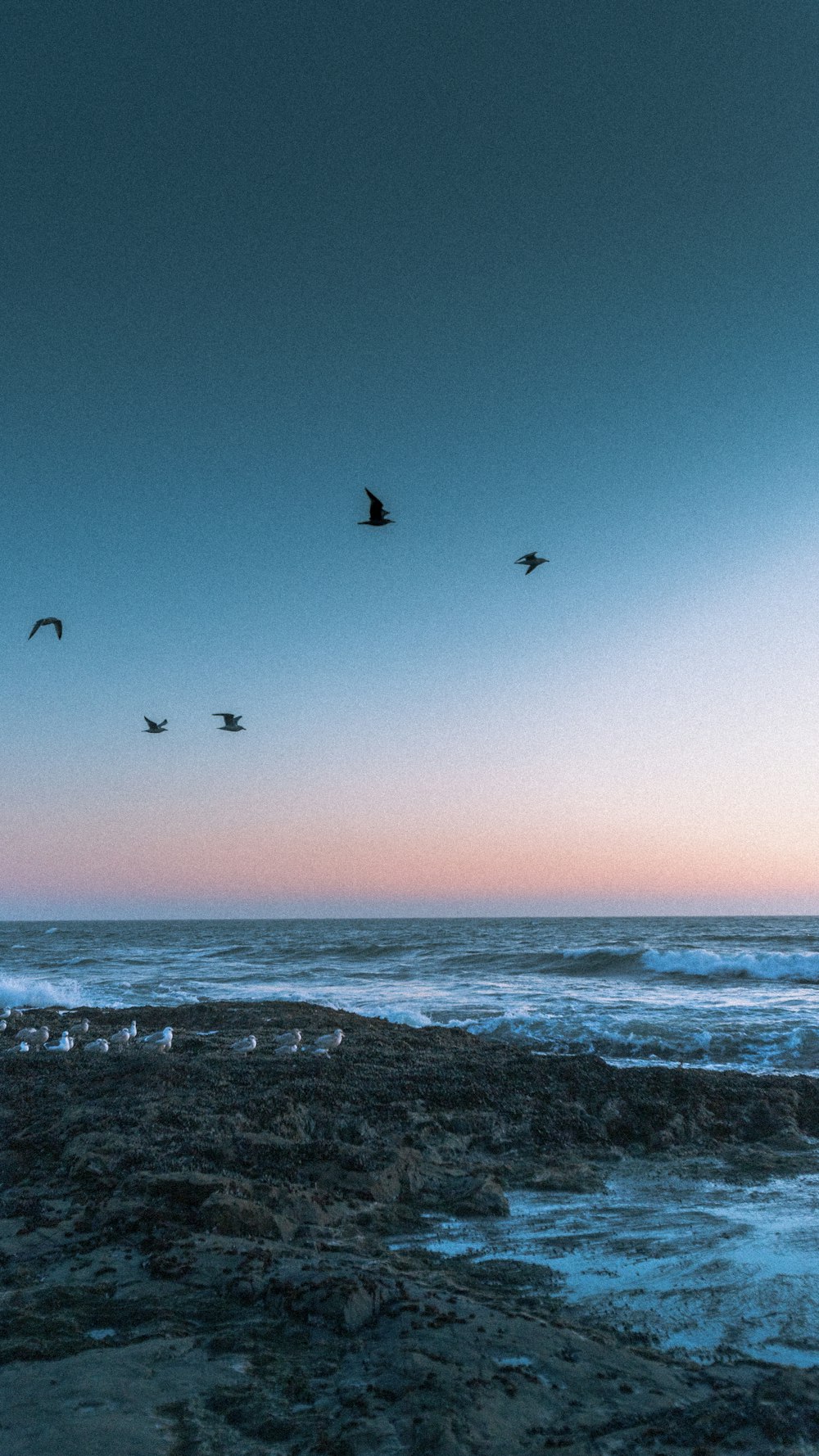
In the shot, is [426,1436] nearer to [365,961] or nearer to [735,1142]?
[735,1142]

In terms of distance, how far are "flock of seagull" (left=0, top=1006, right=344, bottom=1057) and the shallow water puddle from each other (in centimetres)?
572

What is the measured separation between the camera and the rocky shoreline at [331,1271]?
11.3 ft

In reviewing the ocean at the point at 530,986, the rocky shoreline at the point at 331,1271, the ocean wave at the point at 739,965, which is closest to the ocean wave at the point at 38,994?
the ocean at the point at 530,986

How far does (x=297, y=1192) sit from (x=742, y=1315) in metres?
3.27

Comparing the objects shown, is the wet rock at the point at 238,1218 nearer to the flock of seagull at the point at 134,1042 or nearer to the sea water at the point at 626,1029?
the sea water at the point at 626,1029

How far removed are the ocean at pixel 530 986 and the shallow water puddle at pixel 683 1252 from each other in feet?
20.3

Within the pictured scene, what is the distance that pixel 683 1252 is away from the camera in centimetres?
566

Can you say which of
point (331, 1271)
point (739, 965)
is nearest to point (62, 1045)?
point (331, 1271)

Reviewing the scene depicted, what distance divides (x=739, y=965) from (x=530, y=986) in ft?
34.1

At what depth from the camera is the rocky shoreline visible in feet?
11.3

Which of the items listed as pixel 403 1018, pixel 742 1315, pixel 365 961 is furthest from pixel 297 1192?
pixel 365 961

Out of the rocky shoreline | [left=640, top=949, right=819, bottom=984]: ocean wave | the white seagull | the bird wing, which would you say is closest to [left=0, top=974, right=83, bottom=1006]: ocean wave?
the white seagull

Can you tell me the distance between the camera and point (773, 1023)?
1619cm

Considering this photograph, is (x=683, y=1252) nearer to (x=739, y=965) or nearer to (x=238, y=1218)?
(x=238, y=1218)
